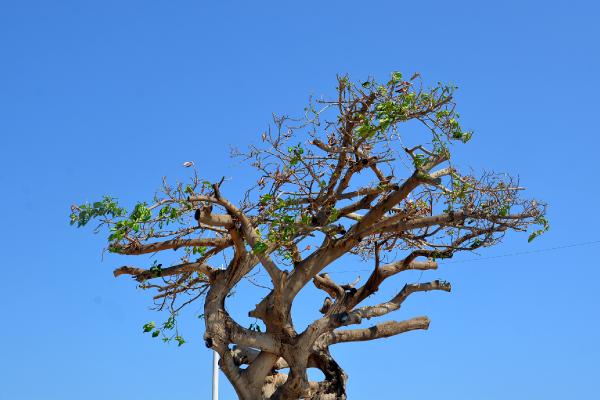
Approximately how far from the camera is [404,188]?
12.0m

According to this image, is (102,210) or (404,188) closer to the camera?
(102,210)

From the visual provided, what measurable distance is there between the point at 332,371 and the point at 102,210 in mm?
4811

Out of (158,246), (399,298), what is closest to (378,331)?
(399,298)

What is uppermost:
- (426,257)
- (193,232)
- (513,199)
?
(193,232)

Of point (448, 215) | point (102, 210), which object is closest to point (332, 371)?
point (448, 215)

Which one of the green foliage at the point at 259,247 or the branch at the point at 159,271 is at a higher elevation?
the branch at the point at 159,271

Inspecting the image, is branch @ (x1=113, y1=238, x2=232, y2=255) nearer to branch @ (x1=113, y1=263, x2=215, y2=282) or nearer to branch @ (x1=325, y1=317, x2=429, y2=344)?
branch @ (x1=113, y1=263, x2=215, y2=282)

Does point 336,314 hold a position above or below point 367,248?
below

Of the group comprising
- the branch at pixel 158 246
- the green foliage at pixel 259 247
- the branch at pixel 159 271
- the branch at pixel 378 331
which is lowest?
the branch at pixel 378 331

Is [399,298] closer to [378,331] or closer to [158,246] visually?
[378,331]

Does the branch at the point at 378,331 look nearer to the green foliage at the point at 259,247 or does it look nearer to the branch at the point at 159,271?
the branch at the point at 159,271

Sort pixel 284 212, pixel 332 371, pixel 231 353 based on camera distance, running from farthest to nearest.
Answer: pixel 332 371
pixel 231 353
pixel 284 212

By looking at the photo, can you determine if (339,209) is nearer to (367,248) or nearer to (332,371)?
(367,248)

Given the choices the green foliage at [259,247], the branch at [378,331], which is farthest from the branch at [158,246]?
the branch at [378,331]
